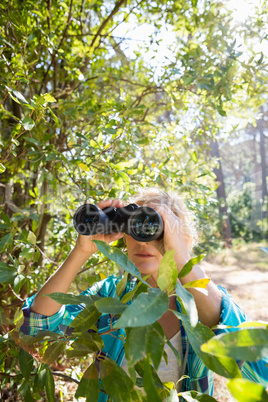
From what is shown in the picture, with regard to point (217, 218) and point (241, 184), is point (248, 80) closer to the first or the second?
point (217, 218)

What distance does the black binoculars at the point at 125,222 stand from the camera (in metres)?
0.94

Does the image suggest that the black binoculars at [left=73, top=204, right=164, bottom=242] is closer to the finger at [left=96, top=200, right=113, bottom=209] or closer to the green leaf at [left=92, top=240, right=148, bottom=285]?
the finger at [left=96, top=200, right=113, bottom=209]

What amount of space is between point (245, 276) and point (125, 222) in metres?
7.02

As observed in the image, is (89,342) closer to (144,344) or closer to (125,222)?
(144,344)

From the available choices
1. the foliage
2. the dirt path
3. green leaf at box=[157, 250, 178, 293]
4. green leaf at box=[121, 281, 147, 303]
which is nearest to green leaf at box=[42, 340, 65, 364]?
the foliage

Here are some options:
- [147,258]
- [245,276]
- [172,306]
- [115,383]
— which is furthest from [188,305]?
[245,276]

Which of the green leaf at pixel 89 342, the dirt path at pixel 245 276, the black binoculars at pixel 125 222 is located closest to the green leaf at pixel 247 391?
the green leaf at pixel 89 342

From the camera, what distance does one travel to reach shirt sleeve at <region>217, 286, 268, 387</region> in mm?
694

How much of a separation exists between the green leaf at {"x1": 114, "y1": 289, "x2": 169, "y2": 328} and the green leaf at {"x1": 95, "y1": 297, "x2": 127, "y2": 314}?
0.20ft

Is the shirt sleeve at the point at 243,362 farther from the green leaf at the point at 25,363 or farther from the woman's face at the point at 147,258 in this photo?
the green leaf at the point at 25,363

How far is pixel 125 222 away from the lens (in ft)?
3.54

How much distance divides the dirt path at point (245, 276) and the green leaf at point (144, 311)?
13.8 ft

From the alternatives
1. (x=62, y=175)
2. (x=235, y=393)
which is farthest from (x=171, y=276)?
(x=62, y=175)

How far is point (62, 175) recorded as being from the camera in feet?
7.12
